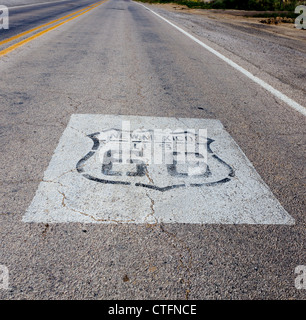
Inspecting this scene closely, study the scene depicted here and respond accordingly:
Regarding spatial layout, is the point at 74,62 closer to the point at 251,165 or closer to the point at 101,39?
the point at 101,39

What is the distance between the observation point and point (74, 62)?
5.93 m

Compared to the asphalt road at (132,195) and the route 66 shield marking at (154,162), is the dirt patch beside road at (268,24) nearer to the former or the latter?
the asphalt road at (132,195)

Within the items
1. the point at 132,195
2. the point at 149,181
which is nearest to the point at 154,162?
the point at 149,181

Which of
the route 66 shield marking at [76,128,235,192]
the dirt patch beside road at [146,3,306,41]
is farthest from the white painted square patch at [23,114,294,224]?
the dirt patch beside road at [146,3,306,41]

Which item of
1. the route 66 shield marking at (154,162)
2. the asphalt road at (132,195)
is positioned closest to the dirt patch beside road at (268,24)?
the asphalt road at (132,195)

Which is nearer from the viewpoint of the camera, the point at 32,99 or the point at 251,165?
the point at 251,165

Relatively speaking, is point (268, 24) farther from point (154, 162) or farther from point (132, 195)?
point (132, 195)

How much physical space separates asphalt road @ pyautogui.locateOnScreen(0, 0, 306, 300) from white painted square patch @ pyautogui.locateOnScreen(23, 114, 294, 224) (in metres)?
0.08

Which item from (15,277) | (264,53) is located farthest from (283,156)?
(264,53)

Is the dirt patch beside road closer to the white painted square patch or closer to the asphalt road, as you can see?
the asphalt road

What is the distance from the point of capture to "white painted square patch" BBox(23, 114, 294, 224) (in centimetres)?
202

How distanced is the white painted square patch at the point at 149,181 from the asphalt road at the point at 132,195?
0.08 meters

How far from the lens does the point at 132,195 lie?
7.25ft

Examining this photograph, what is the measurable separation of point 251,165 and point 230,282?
4.45 feet
